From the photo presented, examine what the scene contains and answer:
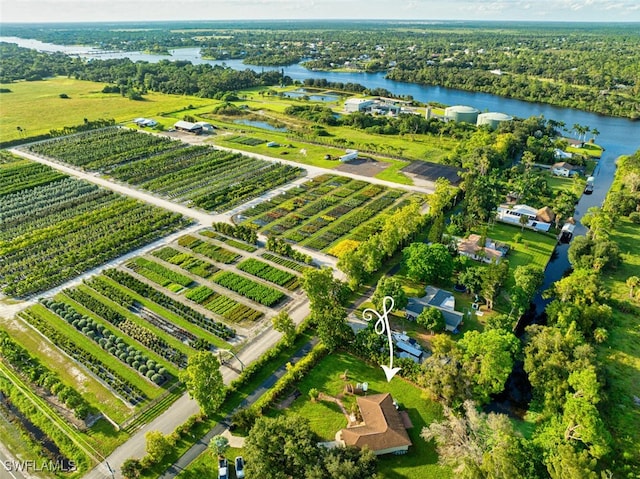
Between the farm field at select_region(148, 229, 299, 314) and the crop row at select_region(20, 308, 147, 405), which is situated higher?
the farm field at select_region(148, 229, 299, 314)

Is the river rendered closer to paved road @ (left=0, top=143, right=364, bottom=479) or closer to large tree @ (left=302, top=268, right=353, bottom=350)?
large tree @ (left=302, top=268, right=353, bottom=350)

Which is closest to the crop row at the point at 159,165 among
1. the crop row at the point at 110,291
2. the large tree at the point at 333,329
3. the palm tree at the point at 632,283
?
the crop row at the point at 110,291

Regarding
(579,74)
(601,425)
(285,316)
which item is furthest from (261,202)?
(579,74)

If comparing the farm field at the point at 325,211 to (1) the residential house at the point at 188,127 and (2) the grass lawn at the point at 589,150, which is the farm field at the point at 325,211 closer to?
(1) the residential house at the point at 188,127

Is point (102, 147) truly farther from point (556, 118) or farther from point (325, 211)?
point (556, 118)

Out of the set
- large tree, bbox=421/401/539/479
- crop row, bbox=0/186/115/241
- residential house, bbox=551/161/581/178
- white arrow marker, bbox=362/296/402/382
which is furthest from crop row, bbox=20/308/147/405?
residential house, bbox=551/161/581/178

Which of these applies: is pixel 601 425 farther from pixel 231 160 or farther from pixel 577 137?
pixel 577 137

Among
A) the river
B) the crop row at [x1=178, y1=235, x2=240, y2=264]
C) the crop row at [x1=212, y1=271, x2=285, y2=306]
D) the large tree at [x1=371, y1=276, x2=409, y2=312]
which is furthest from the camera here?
the river
